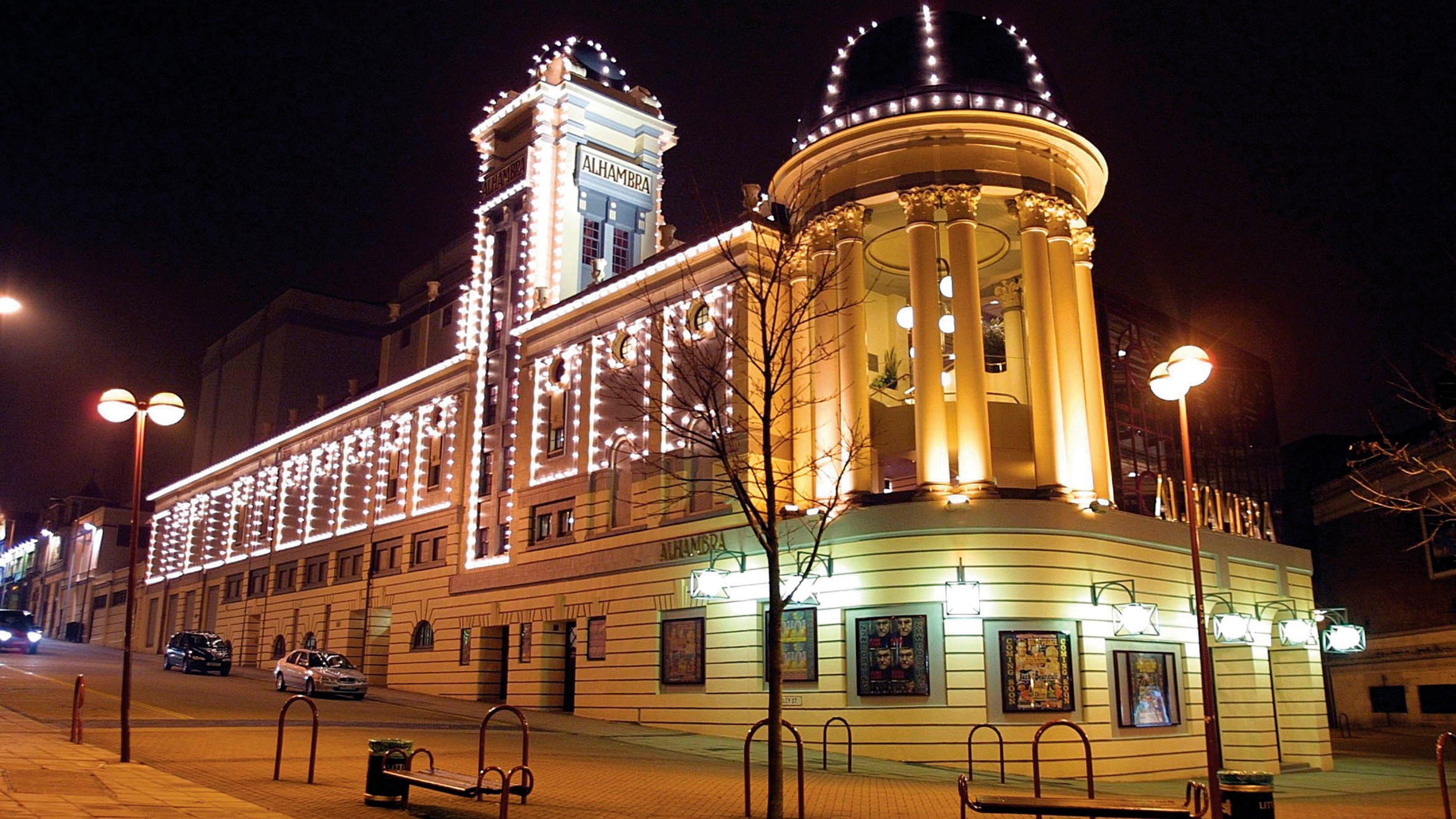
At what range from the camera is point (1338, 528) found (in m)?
59.8

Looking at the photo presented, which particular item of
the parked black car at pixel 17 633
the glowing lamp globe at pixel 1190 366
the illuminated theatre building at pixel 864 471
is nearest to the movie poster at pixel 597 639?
the illuminated theatre building at pixel 864 471

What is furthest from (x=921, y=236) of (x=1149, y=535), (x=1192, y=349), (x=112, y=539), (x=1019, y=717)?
(x=112, y=539)

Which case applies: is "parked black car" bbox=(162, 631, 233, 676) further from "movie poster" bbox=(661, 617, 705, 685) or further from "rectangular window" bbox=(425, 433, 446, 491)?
Result: "movie poster" bbox=(661, 617, 705, 685)

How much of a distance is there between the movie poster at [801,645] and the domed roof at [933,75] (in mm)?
12869

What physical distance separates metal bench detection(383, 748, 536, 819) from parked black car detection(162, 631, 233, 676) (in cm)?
3444

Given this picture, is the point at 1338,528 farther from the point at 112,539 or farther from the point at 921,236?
the point at 112,539

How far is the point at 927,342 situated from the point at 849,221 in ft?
13.2

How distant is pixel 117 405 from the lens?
18.3 meters

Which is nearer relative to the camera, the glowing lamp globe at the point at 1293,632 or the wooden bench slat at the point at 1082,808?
the wooden bench slat at the point at 1082,808

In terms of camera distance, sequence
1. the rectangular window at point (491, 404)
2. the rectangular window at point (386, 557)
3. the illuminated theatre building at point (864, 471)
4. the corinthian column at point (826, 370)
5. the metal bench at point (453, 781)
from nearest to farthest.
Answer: the metal bench at point (453, 781), the illuminated theatre building at point (864, 471), the corinthian column at point (826, 370), the rectangular window at point (491, 404), the rectangular window at point (386, 557)

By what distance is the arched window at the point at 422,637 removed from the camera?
43406 millimetres

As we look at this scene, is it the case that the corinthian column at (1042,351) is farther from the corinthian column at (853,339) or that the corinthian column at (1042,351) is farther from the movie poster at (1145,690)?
the movie poster at (1145,690)

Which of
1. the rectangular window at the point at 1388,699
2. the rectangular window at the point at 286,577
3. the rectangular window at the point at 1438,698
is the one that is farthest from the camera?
the rectangular window at the point at 286,577

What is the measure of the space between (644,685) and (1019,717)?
455 inches
